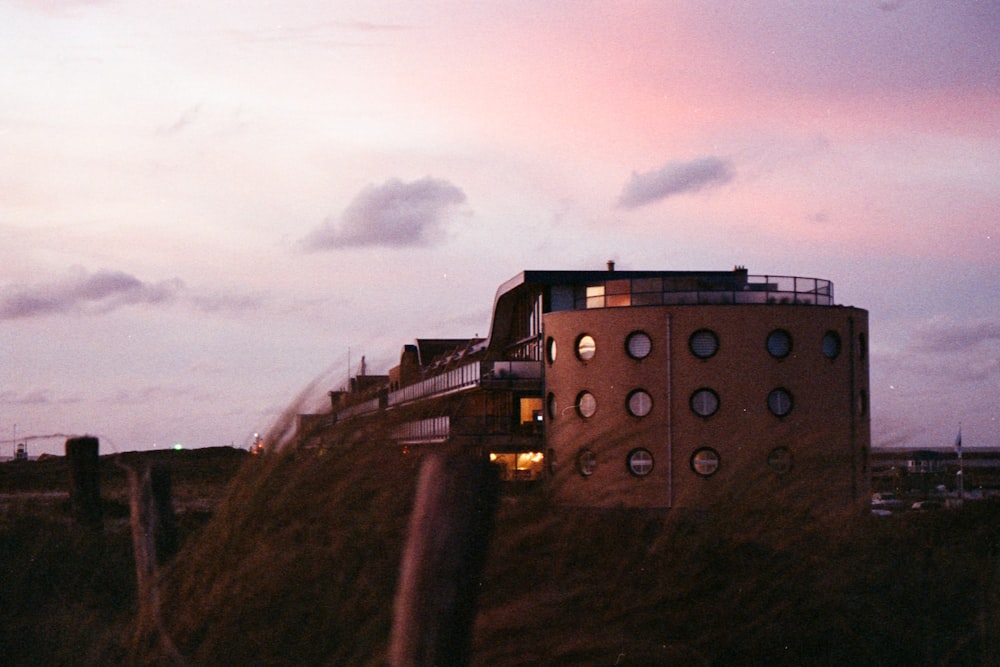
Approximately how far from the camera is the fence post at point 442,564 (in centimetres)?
411

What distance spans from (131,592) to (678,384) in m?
32.9

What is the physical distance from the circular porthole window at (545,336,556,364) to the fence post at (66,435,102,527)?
1301 inches

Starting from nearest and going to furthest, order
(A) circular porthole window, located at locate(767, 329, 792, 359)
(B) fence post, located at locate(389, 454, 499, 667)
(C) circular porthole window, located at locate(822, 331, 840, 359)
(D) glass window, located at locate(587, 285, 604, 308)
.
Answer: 1. (B) fence post, located at locate(389, 454, 499, 667)
2. (A) circular porthole window, located at locate(767, 329, 792, 359)
3. (C) circular porthole window, located at locate(822, 331, 840, 359)
4. (D) glass window, located at locate(587, 285, 604, 308)

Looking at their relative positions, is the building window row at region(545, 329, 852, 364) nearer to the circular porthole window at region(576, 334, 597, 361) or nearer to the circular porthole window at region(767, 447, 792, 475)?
the circular porthole window at region(576, 334, 597, 361)

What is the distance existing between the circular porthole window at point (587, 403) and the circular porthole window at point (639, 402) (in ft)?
4.26

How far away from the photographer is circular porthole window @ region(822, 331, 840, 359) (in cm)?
4043

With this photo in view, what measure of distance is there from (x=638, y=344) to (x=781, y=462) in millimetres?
34793

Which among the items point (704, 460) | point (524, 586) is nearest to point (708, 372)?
point (704, 460)

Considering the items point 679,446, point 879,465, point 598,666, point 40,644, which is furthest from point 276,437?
point 679,446

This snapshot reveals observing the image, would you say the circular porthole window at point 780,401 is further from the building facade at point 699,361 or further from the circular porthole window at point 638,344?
the circular porthole window at point 638,344

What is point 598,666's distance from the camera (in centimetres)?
512

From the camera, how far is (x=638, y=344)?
4025 centimetres

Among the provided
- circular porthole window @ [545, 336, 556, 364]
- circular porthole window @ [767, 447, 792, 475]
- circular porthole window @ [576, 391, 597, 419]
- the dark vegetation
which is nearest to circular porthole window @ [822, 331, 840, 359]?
circular porthole window @ [576, 391, 597, 419]

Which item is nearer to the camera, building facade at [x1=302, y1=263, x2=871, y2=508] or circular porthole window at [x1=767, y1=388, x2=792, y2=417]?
building facade at [x1=302, y1=263, x2=871, y2=508]
